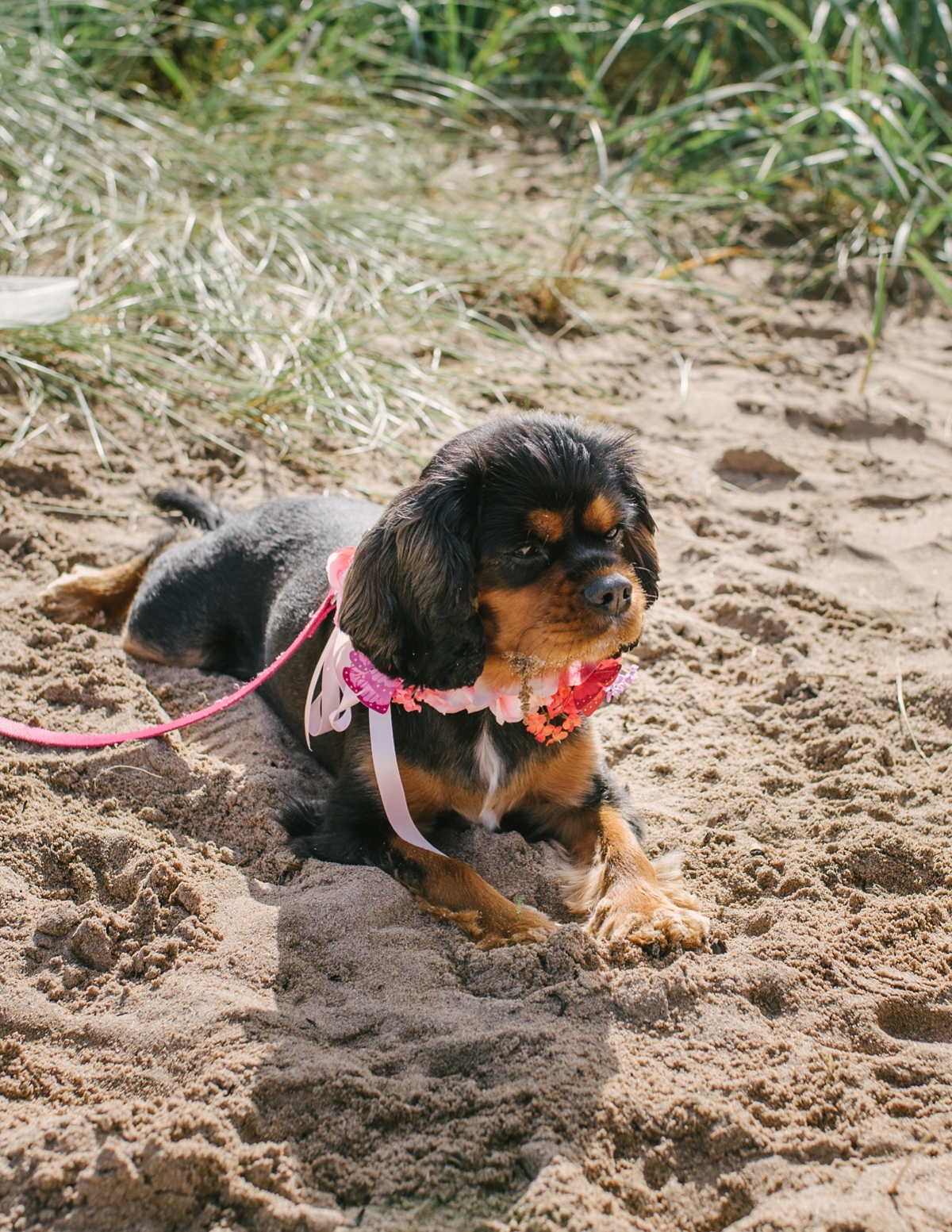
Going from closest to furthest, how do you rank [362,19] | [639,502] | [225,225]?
[639,502] < [225,225] < [362,19]

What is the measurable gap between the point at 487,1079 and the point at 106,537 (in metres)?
3.29

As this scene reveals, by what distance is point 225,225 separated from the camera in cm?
658

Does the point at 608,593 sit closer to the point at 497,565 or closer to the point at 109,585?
the point at 497,565

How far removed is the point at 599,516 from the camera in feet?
9.38

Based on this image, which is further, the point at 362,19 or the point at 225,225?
the point at 362,19

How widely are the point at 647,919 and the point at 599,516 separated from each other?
1.05 m

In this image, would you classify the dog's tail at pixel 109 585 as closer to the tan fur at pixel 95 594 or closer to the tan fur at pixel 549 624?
the tan fur at pixel 95 594

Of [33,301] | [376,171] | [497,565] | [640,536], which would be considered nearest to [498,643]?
[497,565]

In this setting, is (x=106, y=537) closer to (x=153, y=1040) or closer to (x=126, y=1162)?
(x=153, y=1040)

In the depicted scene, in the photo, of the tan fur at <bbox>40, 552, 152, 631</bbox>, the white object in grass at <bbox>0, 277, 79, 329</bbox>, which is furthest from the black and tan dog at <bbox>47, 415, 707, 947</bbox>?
the white object in grass at <bbox>0, 277, 79, 329</bbox>

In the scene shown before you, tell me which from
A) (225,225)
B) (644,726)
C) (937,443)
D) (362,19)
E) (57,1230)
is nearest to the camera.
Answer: (57,1230)

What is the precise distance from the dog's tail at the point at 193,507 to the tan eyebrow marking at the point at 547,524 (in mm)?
2270

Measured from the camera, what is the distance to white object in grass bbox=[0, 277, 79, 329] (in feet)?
17.8

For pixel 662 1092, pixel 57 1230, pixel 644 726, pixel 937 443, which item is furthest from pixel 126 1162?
pixel 937 443
